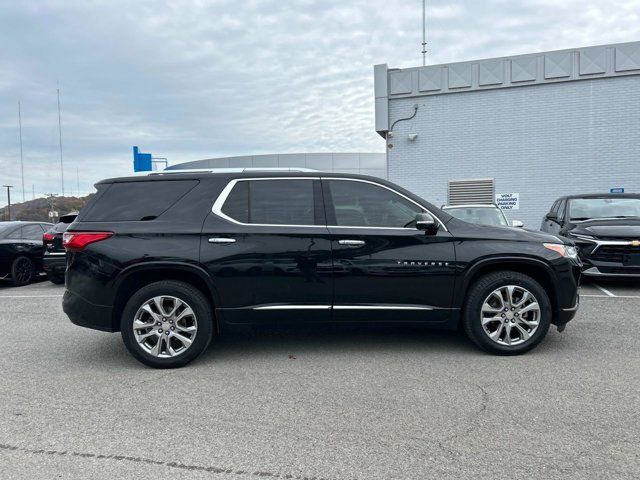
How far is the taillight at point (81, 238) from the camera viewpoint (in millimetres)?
4598

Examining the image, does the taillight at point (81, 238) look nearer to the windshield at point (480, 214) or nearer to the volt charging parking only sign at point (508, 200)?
the windshield at point (480, 214)

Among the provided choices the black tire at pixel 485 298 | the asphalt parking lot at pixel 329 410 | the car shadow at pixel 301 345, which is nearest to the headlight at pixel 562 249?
the black tire at pixel 485 298

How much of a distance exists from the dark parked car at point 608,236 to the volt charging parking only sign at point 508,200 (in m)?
4.71

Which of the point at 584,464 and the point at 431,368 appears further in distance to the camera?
the point at 431,368

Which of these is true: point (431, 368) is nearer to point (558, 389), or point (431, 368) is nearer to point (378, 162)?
point (558, 389)

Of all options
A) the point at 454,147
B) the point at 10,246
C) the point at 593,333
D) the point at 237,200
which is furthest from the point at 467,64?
the point at 10,246

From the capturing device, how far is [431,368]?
14.5 ft

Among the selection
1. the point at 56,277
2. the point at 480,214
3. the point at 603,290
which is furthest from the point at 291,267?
the point at 56,277

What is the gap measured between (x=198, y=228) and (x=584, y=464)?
11.5 feet

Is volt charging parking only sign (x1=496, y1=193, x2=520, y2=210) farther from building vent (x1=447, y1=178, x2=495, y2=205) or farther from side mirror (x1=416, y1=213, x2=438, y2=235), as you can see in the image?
side mirror (x1=416, y1=213, x2=438, y2=235)

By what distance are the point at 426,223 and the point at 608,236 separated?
499 cm

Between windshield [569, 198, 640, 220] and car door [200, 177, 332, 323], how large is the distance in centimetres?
668

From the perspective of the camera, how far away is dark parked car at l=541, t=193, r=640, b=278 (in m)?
7.82

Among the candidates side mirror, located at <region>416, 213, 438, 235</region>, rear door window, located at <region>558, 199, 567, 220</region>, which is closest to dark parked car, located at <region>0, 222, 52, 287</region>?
side mirror, located at <region>416, 213, 438, 235</region>
